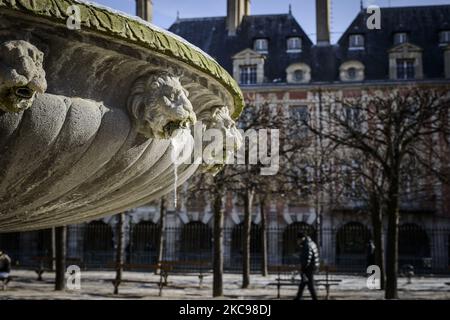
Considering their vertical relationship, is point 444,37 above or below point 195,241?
above

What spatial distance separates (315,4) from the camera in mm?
33312

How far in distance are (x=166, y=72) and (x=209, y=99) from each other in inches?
22.1

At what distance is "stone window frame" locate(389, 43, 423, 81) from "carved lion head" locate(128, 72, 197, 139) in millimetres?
31401

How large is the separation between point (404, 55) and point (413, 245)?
34.2ft

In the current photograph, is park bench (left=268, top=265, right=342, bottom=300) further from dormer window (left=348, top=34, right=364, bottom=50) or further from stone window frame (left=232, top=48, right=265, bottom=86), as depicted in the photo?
dormer window (left=348, top=34, right=364, bottom=50)

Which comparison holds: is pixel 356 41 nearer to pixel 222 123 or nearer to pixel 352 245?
pixel 352 245

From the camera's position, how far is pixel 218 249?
1429 cm

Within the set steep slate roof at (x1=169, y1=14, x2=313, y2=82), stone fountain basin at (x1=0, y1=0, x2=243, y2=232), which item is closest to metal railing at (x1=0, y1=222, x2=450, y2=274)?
steep slate roof at (x1=169, y1=14, x2=313, y2=82)

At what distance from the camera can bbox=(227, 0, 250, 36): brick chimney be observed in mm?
36031

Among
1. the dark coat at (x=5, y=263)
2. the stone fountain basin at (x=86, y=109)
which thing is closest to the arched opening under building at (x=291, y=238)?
the dark coat at (x=5, y=263)

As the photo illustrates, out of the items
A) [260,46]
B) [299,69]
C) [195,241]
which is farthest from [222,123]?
[260,46]

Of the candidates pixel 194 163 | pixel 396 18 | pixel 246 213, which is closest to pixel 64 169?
pixel 194 163

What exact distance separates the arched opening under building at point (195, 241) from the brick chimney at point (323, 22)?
12706 mm
